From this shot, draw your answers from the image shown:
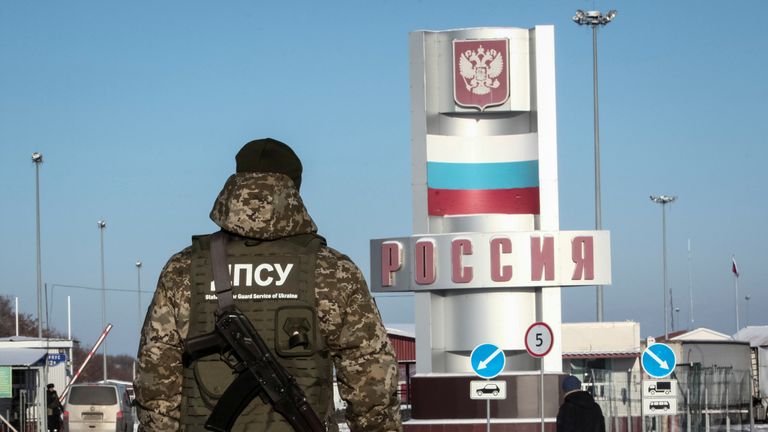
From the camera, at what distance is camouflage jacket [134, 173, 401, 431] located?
217 inches

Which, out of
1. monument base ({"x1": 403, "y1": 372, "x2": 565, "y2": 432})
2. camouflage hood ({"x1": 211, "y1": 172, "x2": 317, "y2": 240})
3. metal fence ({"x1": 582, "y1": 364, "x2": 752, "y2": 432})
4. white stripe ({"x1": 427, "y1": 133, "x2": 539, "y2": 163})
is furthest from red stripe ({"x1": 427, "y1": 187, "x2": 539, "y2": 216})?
camouflage hood ({"x1": 211, "y1": 172, "x2": 317, "y2": 240})

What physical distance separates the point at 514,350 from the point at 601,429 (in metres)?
15.0

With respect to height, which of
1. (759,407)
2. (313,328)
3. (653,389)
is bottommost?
(759,407)

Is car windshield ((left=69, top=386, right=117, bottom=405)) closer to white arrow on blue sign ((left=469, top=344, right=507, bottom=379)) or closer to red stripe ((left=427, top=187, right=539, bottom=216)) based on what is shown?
red stripe ((left=427, top=187, right=539, bottom=216))

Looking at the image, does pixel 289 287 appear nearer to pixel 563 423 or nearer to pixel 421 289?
pixel 563 423

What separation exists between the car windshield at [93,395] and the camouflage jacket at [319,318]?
97.0 ft

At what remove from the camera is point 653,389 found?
911 inches

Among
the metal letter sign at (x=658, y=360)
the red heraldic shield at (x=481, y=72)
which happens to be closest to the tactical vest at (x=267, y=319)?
the metal letter sign at (x=658, y=360)

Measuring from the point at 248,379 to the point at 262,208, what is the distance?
64 cm

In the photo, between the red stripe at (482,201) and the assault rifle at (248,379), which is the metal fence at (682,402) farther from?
the assault rifle at (248,379)

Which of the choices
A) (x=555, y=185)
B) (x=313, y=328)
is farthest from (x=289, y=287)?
(x=555, y=185)

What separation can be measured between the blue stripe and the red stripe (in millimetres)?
114

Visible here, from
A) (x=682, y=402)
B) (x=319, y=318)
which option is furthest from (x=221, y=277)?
(x=682, y=402)

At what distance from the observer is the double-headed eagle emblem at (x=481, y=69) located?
30266 mm
